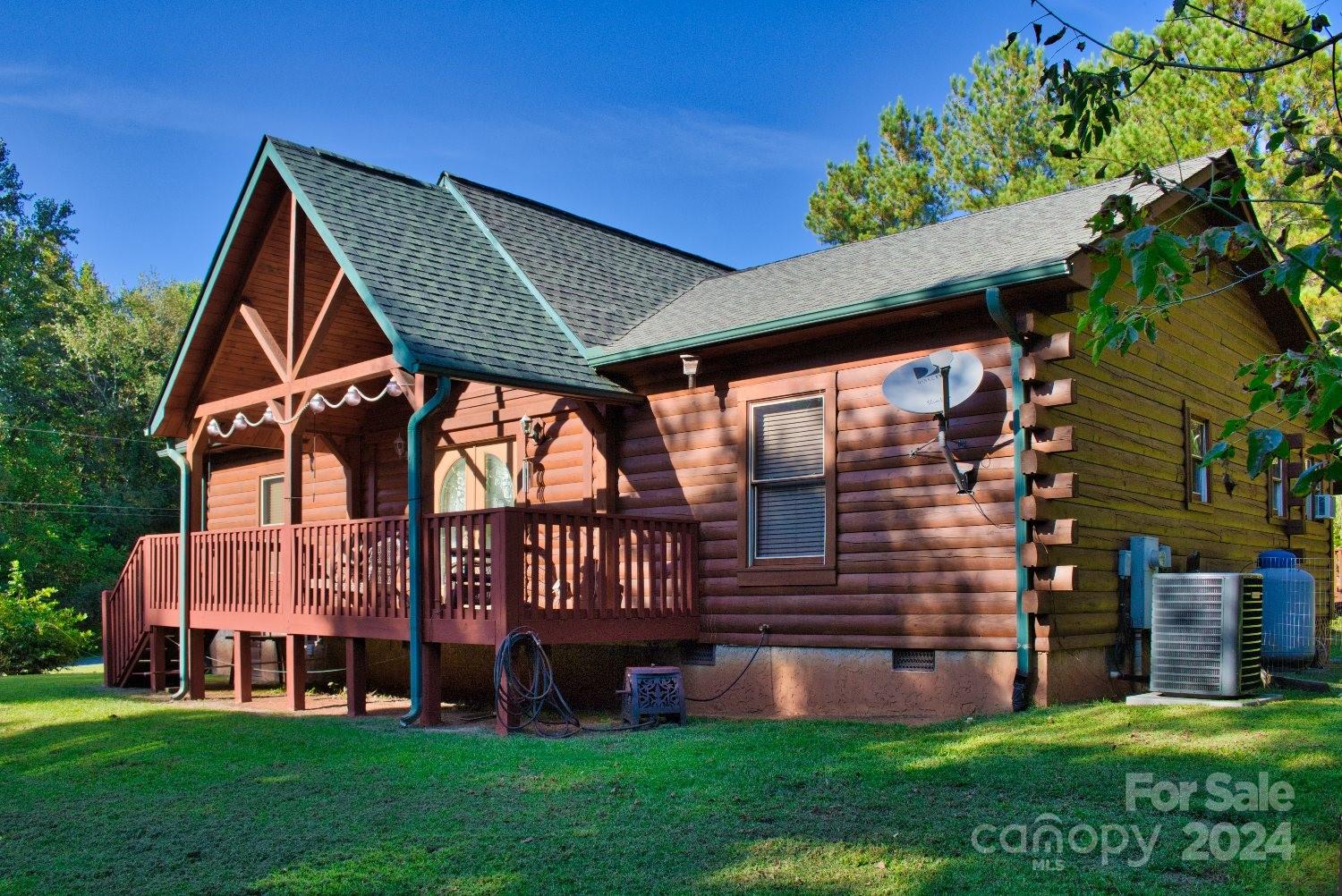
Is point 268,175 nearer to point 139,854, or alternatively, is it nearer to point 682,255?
point 682,255

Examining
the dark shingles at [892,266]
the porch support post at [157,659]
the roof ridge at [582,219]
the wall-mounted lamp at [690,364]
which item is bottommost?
the porch support post at [157,659]

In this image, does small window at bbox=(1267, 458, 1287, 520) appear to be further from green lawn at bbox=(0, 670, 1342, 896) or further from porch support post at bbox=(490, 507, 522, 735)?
porch support post at bbox=(490, 507, 522, 735)

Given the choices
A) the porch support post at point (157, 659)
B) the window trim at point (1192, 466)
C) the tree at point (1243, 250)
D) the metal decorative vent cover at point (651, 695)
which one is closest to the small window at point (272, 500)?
the porch support post at point (157, 659)

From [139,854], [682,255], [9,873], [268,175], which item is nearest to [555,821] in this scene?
[139,854]

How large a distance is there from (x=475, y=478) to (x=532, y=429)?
1361 millimetres

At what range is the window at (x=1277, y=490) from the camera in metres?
14.6

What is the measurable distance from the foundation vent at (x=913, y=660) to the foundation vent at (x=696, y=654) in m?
2.07

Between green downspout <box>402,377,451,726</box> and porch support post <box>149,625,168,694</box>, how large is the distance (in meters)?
6.10

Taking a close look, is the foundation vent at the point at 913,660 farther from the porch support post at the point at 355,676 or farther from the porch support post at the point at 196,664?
the porch support post at the point at 196,664

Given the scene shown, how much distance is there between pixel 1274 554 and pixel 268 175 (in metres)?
11.9

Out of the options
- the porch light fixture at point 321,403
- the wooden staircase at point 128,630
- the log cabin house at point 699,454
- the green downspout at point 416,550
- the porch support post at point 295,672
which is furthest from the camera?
the wooden staircase at point 128,630

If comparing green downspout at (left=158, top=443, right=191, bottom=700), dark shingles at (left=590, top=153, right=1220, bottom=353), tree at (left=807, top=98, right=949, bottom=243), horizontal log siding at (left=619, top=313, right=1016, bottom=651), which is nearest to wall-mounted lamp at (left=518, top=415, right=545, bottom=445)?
dark shingles at (left=590, top=153, right=1220, bottom=353)

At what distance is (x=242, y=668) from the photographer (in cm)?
1308

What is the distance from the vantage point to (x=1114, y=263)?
10.9 feet
